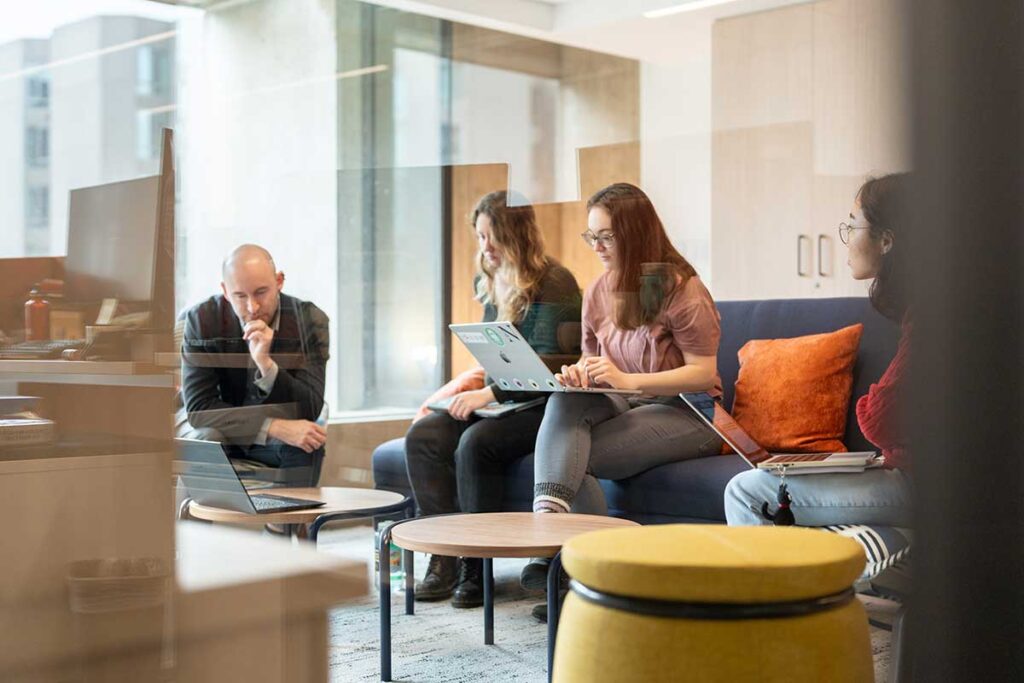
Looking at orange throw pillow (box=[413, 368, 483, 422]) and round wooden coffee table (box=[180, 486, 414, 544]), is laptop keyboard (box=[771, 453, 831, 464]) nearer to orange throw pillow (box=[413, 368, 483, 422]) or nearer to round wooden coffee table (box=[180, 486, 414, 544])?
orange throw pillow (box=[413, 368, 483, 422])

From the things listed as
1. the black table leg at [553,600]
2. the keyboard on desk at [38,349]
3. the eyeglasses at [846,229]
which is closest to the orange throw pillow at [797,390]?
the eyeglasses at [846,229]

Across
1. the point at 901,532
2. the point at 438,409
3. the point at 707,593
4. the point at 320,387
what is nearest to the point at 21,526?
the point at 320,387

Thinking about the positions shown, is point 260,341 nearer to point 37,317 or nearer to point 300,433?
point 300,433

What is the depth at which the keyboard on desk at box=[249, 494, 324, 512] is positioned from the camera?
5.85ft

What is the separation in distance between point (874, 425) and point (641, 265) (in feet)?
1.33

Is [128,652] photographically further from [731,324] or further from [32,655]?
[731,324]

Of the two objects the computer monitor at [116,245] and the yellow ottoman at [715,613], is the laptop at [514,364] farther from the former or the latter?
the computer monitor at [116,245]

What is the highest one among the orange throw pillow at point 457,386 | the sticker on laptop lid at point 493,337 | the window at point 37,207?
the window at point 37,207

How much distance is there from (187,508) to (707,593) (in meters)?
0.82

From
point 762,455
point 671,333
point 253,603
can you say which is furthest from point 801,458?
point 253,603

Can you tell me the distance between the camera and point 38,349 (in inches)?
68.2

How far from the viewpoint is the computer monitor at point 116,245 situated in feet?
5.70

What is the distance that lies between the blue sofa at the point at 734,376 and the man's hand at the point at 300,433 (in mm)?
444

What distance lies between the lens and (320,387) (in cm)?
181
